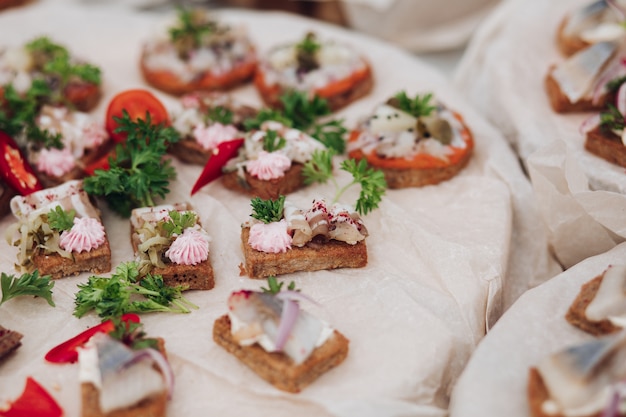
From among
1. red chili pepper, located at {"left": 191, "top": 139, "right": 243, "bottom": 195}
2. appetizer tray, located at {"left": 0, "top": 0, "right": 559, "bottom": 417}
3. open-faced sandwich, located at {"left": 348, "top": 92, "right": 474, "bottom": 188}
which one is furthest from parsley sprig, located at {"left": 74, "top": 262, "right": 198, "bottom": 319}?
open-faced sandwich, located at {"left": 348, "top": 92, "right": 474, "bottom": 188}

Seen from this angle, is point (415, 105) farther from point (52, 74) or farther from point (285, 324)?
point (52, 74)

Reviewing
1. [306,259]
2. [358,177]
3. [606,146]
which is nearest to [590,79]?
[606,146]

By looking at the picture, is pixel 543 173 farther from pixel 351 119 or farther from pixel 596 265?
pixel 351 119

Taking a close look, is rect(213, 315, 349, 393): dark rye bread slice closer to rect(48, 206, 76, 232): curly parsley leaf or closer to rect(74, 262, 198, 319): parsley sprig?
rect(74, 262, 198, 319): parsley sprig

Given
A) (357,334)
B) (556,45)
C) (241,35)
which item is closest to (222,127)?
(241,35)

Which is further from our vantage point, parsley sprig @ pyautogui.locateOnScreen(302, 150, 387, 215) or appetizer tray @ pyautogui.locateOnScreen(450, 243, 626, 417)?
parsley sprig @ pyautogui.locateOnScreen(302, 150, 387, 215)

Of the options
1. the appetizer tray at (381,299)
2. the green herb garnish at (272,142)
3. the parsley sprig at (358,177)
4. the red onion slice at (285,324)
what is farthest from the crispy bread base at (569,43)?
the red onion slice at (285,324)
